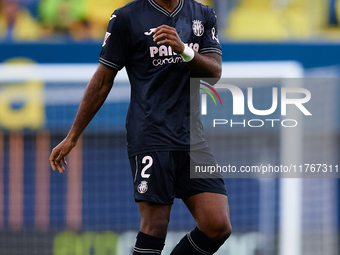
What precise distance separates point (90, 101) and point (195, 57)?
66 centimetres

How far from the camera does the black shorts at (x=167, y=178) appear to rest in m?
3.05

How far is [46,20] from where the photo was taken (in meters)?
7.03

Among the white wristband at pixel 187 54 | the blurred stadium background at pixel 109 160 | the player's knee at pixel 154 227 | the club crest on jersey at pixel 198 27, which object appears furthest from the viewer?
the blurred stadium background at pixel 109 160

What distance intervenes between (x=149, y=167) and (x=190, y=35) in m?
0.76

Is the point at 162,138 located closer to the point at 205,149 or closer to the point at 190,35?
the point at 205,149

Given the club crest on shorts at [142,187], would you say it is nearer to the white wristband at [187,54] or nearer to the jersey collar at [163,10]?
the white wristband at [187,54]

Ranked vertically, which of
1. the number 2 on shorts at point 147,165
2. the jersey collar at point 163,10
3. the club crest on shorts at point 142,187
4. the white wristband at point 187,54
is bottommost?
the club crest on shorts at point 142,187

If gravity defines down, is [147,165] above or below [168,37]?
below

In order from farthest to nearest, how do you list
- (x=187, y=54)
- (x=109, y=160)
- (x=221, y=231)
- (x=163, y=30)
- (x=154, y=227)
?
(x=109, y=160) → (x=221, y=231) → (x=154, y=227) → (x=187, y=54) → (x=163, y=30)

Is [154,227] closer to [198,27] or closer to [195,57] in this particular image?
[195,57]

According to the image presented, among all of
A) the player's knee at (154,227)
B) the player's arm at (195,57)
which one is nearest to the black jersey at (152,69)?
the player's arm at (195,57)

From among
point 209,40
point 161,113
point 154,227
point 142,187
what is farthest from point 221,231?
point 209,40

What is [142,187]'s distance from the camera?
3053 mm

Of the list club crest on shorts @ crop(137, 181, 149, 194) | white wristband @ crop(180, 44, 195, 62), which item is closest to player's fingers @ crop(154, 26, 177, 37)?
white wristband @ crop(180, 44, 195, 62)
